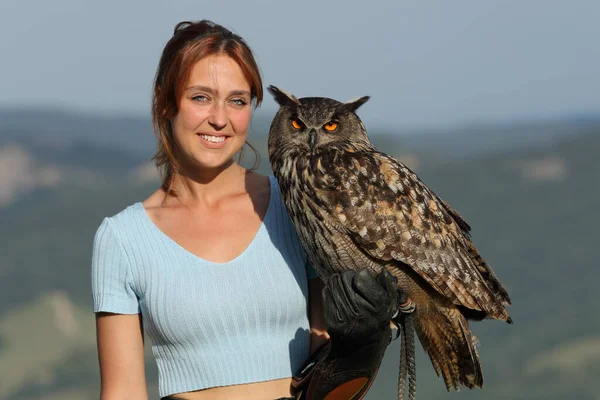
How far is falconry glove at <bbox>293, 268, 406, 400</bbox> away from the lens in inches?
81.0

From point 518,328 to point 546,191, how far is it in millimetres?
9994

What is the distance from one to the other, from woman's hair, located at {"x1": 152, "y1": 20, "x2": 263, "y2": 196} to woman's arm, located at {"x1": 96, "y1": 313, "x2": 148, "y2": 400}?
0.39 meters

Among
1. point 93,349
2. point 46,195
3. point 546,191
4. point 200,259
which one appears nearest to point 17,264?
point 93,349

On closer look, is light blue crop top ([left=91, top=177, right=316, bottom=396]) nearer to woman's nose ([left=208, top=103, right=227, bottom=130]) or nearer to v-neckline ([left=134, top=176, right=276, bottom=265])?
v-neckline ([left=134, top=176, right=276, bottom=265])

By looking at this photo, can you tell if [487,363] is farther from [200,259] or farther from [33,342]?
[200,259]

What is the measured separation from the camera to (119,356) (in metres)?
2.09

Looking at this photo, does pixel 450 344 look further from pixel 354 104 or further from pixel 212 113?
pixel 212 113


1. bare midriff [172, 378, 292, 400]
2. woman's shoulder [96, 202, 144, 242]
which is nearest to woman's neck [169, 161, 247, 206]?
woman's shoulder [96, 202, 144, 242]

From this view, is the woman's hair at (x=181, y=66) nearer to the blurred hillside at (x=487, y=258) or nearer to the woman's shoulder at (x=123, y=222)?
the woman's shoulder at (x=123, y=222)

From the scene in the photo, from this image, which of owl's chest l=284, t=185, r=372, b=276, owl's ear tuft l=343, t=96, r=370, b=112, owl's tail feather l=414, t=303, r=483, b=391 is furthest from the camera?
owl's ear tuft l=343, t=96, r=370, b=112

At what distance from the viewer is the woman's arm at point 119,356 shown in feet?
6.83

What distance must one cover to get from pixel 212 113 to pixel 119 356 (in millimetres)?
652

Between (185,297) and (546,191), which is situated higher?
(546,191)

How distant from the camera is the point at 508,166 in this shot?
112 ft
